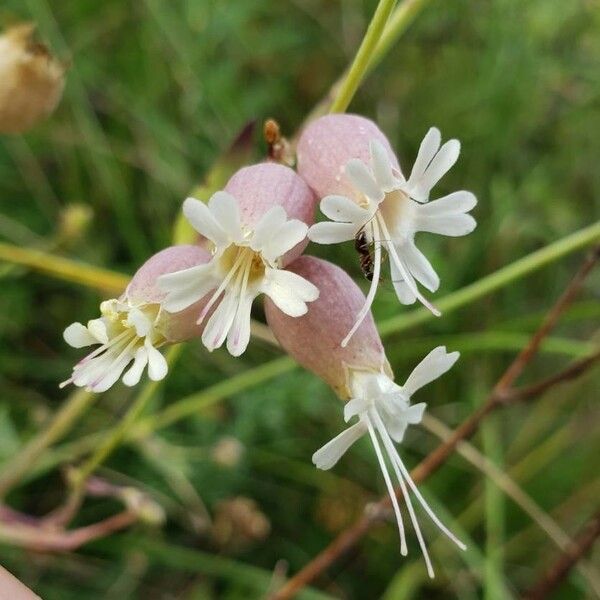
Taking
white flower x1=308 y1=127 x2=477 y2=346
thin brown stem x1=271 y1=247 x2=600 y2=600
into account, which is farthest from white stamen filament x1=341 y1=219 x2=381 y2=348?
thin brown stem x1=271 y1=247 x2=600 y2=600

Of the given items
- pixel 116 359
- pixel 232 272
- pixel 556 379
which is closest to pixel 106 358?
pixel 116 359

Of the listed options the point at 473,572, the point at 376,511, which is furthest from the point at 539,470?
the point at 376,511

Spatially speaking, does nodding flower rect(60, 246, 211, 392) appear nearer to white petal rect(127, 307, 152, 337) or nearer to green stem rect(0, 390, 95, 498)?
white petal rect(127, 307, 152, 337)

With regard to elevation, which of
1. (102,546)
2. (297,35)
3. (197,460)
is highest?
(297,35)

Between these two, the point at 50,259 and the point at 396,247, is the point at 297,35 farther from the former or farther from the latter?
the point at 396,247

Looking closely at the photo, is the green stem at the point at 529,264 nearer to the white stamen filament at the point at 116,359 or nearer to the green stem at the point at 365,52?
the green stem at the point at 365,52

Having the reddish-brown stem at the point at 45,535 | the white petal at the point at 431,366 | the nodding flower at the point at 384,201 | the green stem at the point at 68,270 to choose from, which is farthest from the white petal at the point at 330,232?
the reddish-brown stem at the point at 45,535
